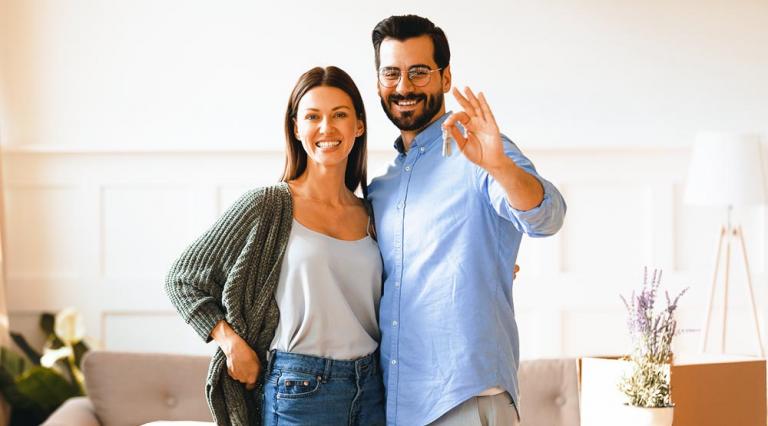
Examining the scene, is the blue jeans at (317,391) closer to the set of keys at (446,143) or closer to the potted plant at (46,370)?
the set of keys at (446,143)

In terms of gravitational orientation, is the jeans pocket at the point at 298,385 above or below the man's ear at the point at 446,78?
below

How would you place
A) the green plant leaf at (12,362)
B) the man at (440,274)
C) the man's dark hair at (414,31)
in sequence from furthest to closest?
the green plant leaf at (12,362) → the man's dark hair at (414,31) → the man at (440,274)

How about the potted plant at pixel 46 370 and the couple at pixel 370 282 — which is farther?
the potted plant at pixel 46 370

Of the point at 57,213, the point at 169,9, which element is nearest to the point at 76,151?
the point at 57,213

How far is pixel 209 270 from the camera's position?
2082 mm

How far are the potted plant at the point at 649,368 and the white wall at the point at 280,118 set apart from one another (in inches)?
75.4

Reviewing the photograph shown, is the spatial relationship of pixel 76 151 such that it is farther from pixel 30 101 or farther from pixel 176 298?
pixel 176 298

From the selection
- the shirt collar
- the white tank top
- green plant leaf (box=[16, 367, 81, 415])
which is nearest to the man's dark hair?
the shirt collar

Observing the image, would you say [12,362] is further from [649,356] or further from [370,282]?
[649,356]

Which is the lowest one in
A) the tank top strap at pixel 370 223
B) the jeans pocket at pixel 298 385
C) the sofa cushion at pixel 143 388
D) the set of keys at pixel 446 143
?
the sofa cushion at pixel 143 388

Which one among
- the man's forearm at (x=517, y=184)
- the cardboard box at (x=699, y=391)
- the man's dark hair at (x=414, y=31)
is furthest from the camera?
the cardboard box at (x=699, y=391)

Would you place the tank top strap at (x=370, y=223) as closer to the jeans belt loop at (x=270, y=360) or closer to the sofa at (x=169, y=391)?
the jeans belt loop at (x=270, y=360)

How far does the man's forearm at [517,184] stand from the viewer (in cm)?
179

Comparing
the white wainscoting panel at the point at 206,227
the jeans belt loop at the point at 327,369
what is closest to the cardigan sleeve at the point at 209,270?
the jeans belt loop at the point at 327,369
